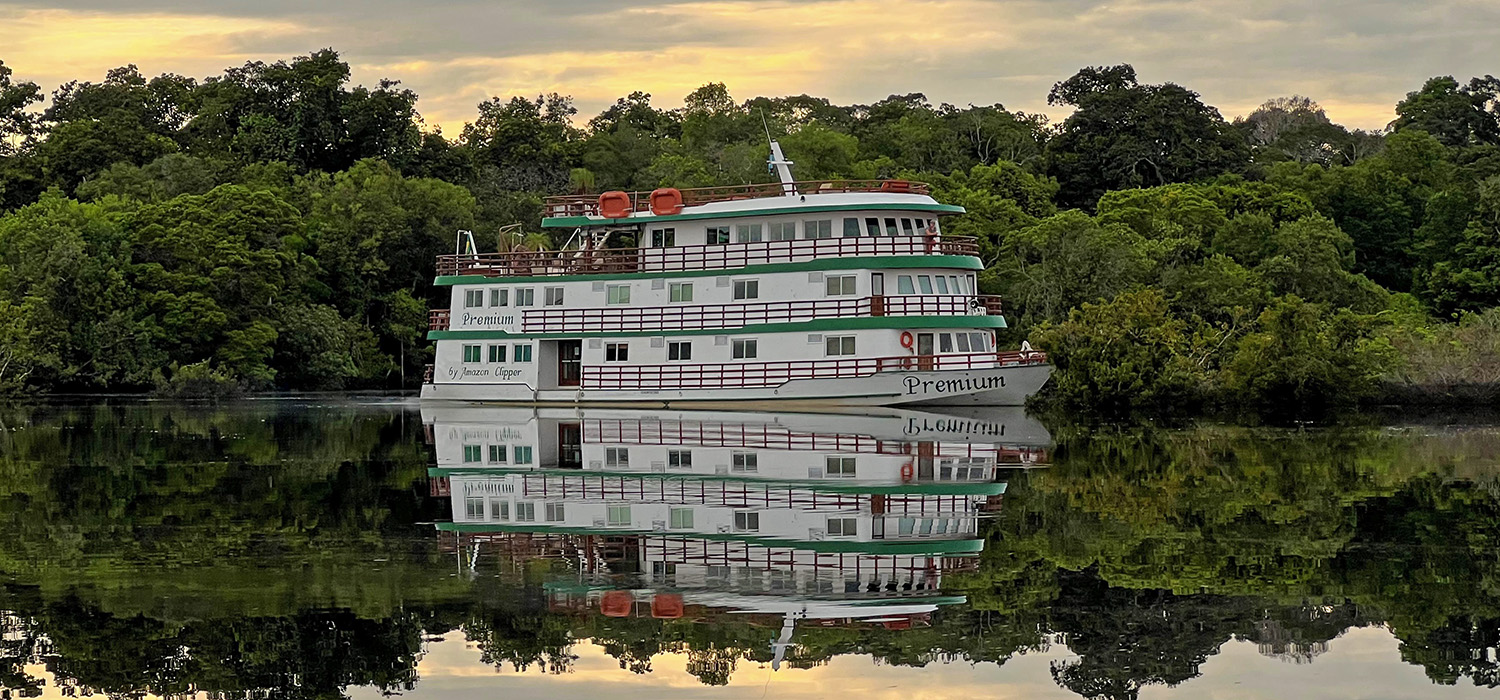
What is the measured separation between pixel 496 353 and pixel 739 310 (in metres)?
6.51

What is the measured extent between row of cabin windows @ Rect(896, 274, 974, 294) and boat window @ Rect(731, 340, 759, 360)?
11.4ft

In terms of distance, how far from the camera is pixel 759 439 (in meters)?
28.2

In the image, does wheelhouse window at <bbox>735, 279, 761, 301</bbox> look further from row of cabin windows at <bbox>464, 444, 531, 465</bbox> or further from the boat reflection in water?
row of cabin windows at <bbox>464, 444, 531, 465</bbox>

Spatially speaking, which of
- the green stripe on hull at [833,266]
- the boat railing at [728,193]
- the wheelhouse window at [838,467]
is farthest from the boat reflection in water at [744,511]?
the boat railing at [728,193]

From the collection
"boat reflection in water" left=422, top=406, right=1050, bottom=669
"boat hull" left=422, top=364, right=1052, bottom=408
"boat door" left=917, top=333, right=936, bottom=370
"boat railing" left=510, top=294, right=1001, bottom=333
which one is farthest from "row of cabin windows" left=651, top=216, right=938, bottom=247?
"boat reflection in water" left=422, top=406, right=1050, bottom=669

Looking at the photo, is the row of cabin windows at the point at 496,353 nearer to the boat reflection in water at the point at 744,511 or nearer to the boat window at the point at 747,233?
the boat window at the point at 747,233

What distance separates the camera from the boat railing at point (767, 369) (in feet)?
125

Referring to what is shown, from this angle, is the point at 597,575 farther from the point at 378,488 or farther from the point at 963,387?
the point at 963,387

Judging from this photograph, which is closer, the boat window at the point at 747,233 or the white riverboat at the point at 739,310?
the white riverboat at the point at 739,310

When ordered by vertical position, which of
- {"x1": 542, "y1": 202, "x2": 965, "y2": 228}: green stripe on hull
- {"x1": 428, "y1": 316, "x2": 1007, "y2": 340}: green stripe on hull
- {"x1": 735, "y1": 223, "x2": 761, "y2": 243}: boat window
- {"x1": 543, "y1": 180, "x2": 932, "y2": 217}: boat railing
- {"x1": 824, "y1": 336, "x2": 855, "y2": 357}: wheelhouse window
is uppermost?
{"x1": 543, "y1": 180, "x2": 932, "y2": 217}: boat railing

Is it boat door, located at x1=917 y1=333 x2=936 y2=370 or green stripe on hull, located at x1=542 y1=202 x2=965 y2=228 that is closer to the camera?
boat door, located at x1=917 y1=333 x2=936 y2=370

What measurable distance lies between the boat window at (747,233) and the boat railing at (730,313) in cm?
140

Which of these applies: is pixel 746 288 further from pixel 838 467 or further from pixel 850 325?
pixel 838 467

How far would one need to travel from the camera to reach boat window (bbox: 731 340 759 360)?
1586 inches
